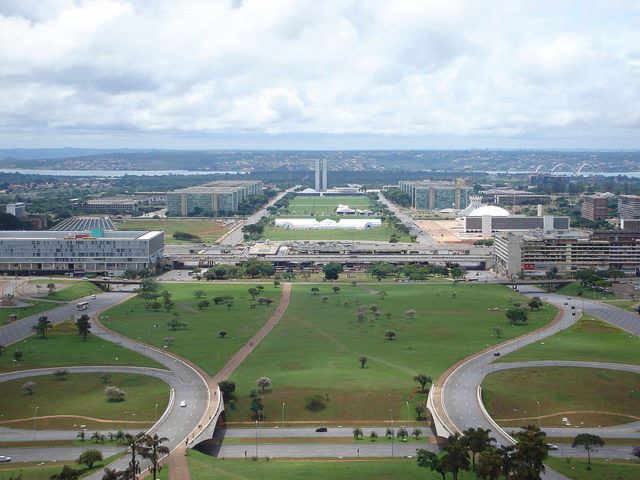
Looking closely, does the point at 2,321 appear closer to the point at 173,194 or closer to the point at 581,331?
the point at 581,331

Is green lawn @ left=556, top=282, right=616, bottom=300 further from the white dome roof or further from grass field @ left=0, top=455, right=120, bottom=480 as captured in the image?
grass field @ left=0, top=455, right=120, bottom=480

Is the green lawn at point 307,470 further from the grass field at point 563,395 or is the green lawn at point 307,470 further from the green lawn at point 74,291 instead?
the green lawn at point 74,291

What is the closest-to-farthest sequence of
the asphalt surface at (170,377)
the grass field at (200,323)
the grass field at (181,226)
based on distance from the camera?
1. the asphalt surface at (170,377)
2. the grass field at (200,323)
3. the grass field at (181,226)

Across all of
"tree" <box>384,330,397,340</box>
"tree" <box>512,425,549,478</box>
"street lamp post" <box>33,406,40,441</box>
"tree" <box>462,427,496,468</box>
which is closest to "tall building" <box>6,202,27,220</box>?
"tree" <box>384,330,397,340</box>

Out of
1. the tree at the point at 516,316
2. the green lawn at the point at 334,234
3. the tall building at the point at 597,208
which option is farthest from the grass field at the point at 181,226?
the tree at the point at 516,316

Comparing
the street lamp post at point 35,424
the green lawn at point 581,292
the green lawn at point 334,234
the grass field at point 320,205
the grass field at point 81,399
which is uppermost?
the grass field at point 81,399

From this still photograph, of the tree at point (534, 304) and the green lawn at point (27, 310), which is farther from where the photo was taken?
the tree at point (534, 304)

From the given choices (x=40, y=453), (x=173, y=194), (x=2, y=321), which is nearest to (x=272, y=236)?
(x=173, y=194)

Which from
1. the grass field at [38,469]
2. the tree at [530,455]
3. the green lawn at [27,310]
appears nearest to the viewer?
the tree at [530,455]
